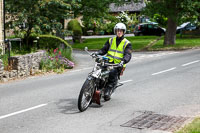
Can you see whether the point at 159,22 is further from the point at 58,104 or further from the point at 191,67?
the point at 58,104

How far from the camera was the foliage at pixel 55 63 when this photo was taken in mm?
16188

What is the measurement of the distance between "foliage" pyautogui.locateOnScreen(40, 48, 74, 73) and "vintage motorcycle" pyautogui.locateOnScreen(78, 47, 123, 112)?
7271 mm

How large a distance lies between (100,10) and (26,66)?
1516 cm

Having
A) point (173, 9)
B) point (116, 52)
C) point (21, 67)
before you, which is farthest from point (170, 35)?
point (116, 52)

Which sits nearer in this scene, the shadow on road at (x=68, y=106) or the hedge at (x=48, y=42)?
the shadow on road at (x=68, y=106)

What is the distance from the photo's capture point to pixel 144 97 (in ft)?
33.3

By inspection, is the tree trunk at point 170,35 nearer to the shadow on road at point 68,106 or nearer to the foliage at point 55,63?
the foliage at point 55,63

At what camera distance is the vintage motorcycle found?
27.4ft

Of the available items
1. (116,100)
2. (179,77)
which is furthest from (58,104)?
(179,77)

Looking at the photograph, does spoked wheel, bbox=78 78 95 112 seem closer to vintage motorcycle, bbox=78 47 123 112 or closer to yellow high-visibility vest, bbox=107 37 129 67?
vintage motorcycle, bbox=78 47 123 112

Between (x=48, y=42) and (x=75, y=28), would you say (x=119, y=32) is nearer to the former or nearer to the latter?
(x=48, y=42)

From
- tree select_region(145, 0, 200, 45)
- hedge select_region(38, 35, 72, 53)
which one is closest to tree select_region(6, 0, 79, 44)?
hedge select_region(38, 35, 72, 53)

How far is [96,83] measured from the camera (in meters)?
8.79

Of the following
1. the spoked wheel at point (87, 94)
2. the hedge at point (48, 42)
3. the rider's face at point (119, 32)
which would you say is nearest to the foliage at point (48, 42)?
the hedge at point (48, 42)
